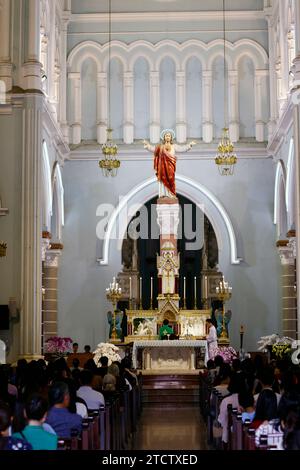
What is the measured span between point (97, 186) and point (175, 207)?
3925 millimetres

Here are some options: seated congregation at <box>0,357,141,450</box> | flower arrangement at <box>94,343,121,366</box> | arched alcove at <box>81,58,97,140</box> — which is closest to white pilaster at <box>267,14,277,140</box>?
arched alcove at <box>81,58,97,140</box>

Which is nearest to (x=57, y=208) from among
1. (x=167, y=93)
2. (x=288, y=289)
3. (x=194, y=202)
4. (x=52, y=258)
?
(x=52, y=258)

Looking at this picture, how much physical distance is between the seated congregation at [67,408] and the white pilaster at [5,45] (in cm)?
851

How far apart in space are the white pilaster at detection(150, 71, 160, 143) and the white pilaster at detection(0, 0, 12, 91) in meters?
8.29

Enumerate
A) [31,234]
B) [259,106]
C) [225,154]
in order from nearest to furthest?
[31,234] < [225,154] < [259,106]

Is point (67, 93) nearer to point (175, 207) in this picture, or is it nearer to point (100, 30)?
point (100, 30)

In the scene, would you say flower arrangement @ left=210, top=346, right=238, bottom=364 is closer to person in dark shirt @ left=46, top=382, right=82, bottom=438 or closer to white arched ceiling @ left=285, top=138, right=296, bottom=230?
white arched ceiling @ left=285, top=138, right=296, bottom=230

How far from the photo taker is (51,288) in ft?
93.5

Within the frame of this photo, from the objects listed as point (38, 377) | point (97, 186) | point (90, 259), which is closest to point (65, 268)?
point (90, 259)

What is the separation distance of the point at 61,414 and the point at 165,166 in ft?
58.1

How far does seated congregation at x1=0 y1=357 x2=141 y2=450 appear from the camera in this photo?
23.1ft

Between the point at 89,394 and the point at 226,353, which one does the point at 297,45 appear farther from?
the point at 89,394

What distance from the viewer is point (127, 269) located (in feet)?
98.9

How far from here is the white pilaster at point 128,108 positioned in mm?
29766
